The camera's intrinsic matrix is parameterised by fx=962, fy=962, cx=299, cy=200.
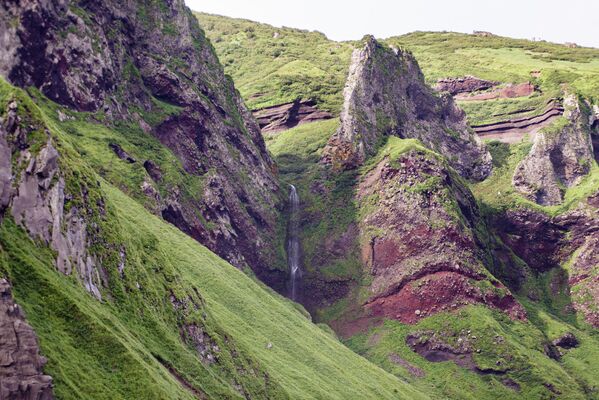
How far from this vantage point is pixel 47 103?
124m

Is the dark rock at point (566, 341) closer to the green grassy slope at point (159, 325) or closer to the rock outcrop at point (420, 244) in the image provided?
the rock outcrop at point (420, 244)

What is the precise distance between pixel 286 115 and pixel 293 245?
38.1 metres

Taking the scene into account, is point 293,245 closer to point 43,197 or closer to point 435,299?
point 435,299

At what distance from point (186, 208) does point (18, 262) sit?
74.4m

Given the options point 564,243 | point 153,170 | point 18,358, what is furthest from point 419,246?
point 18,358

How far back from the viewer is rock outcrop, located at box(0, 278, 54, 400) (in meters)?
52.4

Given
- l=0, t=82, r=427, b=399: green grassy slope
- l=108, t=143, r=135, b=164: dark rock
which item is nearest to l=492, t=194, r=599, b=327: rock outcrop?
l=0, t=82, r=427, b=399: green grassy slope

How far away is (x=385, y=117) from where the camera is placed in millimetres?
183375

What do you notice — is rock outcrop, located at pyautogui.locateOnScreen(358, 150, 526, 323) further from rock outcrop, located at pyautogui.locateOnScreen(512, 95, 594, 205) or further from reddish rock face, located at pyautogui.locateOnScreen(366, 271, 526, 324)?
rock outcrop, located at pyautogui.locateOnScreen(512, 95, 594, 205)

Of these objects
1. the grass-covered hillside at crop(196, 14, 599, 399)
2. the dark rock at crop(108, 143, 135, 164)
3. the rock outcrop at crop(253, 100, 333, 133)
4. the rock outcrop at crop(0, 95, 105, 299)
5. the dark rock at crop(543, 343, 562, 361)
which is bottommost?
the dark rock at crop(543, 343, 562, 361)

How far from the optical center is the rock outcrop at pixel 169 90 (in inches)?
4963

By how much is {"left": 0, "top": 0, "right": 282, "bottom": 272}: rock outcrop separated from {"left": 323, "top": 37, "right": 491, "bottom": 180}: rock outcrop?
1500 centimetres

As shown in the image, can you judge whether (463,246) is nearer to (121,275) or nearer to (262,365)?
(262,365)

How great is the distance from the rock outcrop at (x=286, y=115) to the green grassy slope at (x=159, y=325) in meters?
57.5
